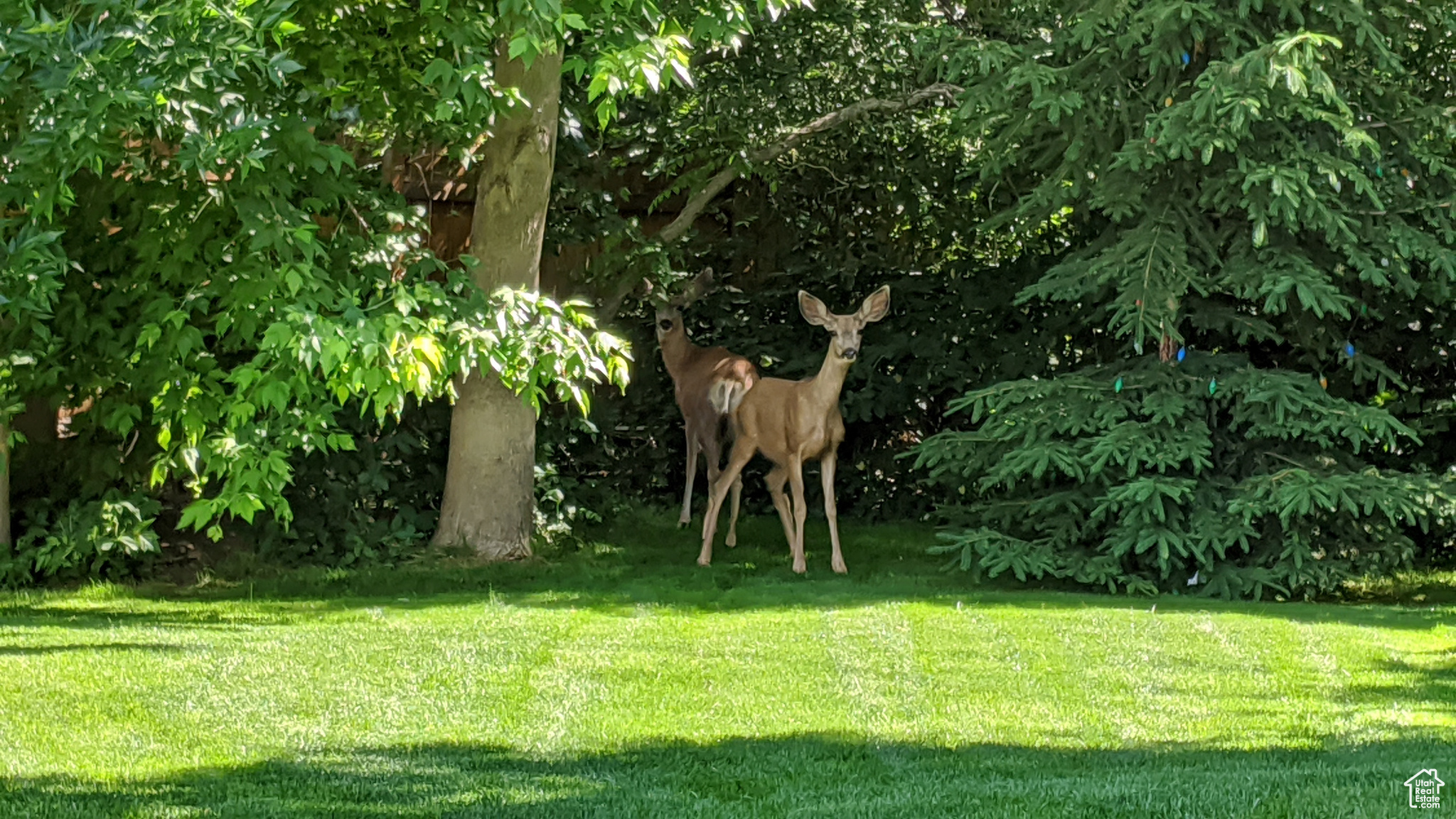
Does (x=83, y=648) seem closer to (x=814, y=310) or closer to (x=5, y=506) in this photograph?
(x=5, y=506)

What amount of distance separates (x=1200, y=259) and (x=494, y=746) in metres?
Result: 6.28

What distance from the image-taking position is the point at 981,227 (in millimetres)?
11047

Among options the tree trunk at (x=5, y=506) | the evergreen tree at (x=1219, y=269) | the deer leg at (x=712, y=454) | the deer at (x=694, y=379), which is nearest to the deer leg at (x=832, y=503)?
the evergreen tree at (x=1219, y=269)

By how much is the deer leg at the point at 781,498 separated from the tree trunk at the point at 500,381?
1.65 m

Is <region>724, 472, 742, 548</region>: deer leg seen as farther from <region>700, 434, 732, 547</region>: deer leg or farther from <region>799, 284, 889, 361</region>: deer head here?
<region>799, 284, 889, 361</region>: deer head

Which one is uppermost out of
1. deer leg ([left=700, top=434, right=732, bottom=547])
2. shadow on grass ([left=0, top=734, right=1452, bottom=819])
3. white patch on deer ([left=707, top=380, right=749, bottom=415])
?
white patch on deer ([left=707, top=380, right=749, bottom=415])

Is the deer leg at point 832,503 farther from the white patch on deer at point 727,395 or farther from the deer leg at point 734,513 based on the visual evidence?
the deer leg at point 734,513

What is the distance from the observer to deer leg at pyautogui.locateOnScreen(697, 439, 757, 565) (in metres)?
11.6

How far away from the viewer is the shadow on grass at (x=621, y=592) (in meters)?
9.55

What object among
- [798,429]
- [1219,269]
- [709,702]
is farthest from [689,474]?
[709,702]

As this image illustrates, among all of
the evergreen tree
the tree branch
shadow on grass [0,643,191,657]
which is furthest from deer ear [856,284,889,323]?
shadow on grass [0,643,191,657]

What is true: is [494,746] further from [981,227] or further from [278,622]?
[981,227]

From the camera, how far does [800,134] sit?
512 inches

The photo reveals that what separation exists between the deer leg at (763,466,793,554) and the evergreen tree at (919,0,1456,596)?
1119mm
